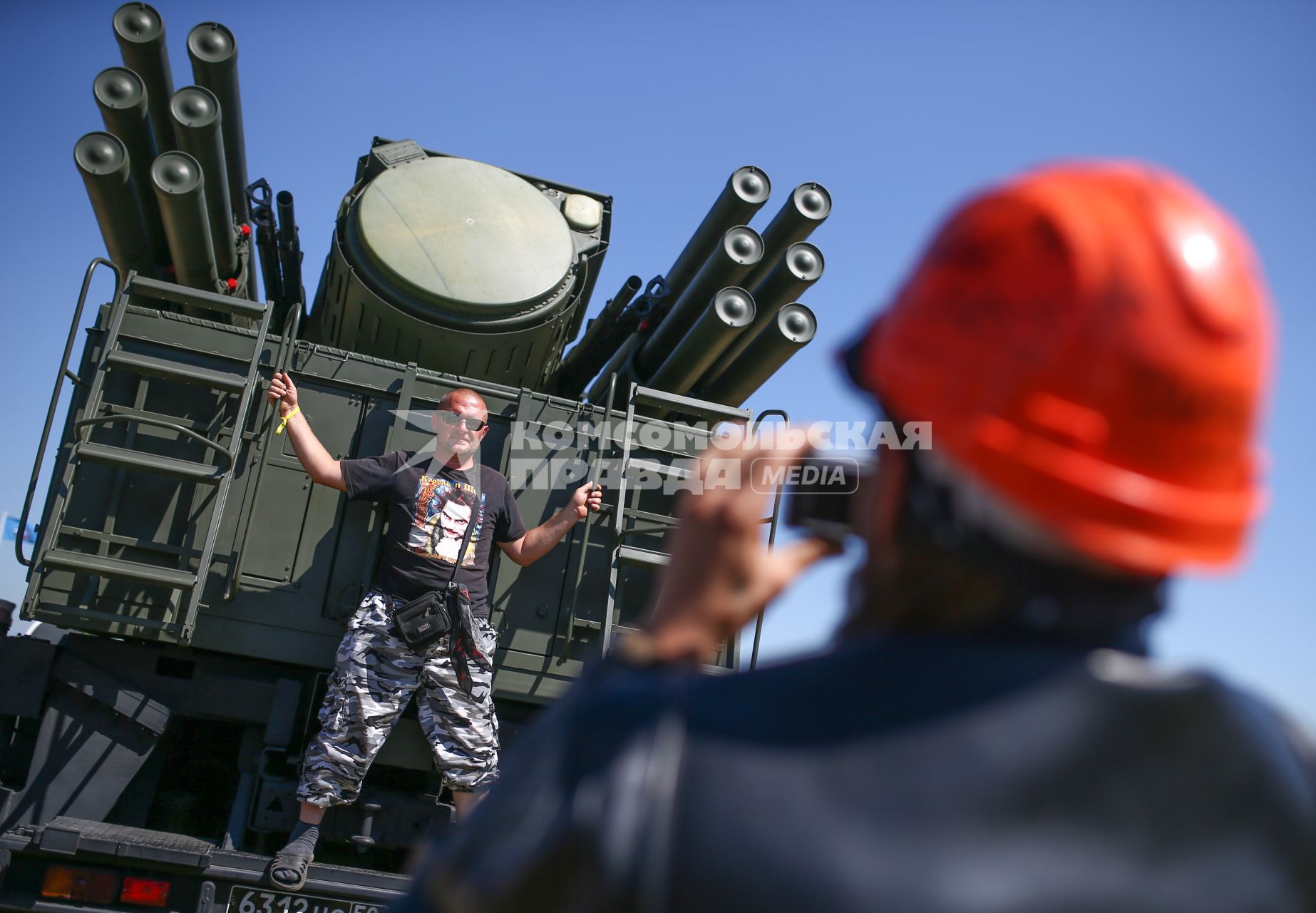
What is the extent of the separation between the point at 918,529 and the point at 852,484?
0.69ft

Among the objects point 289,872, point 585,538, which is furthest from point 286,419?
point 289,872

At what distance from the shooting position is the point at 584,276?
5941 millimetres

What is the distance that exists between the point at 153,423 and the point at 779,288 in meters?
3.04

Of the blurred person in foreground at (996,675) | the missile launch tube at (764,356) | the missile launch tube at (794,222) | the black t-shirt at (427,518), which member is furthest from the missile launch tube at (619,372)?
the blurred person in foreground at (996,675)

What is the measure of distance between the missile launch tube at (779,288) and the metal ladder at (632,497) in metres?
0.45

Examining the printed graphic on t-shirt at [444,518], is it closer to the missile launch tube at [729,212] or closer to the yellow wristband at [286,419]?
the yellow wristband at [286,419]

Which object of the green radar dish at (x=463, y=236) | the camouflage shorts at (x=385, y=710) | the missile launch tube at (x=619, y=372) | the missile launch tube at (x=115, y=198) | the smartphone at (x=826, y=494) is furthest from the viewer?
the missile launch tube at (x=619, y=372)

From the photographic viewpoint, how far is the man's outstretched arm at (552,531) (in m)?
4.61

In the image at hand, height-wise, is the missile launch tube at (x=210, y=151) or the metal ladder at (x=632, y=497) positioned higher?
the missile launch tube at (x=210, y=151)

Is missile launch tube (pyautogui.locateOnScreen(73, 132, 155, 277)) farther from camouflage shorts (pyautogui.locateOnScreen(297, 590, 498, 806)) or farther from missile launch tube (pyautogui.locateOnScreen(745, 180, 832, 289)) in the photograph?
missile launch tube (pyautogui.locateOnScreen(745, 180, 832, 289))

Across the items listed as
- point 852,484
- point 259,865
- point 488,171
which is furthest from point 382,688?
point 852,484

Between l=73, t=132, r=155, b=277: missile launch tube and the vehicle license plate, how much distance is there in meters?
2.88

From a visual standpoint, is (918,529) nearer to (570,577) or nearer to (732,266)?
(570,577)

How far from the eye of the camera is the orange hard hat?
823 millimetres
